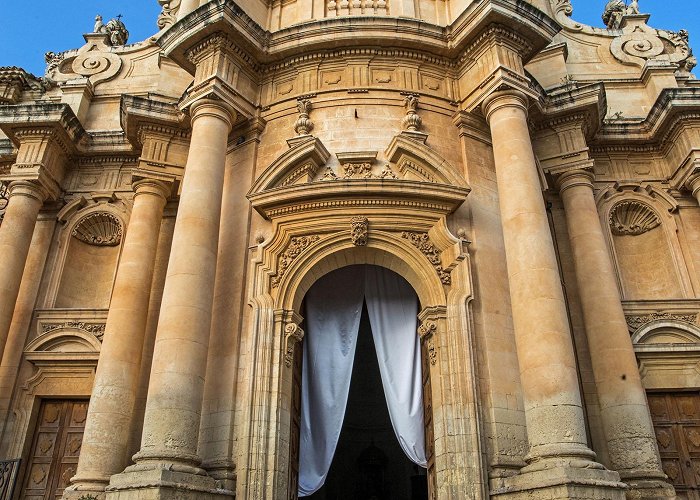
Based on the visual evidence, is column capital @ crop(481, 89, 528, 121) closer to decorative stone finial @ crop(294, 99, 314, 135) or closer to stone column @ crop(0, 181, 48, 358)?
decorative stone finial @ crop(294, 99, 314, 135)

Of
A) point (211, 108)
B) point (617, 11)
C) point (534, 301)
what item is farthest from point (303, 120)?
point (617, 11)

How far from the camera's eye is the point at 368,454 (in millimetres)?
16828

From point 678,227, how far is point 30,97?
53.7 ft

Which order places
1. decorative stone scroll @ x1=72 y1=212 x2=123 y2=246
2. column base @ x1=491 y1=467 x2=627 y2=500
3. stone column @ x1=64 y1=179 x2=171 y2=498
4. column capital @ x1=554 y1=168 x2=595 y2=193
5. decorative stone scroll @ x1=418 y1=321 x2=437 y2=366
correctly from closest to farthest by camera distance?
1. column base @ x1=491 y1=467 x2=627 y2=500
2. decorative stone scroll @ x1=418 y1=321 x2=437 y2=366
3. stone column @ x1=64 y1=179 x2=171 y2=498
4. column capital @ x1=554 y1=168 x2=595 y2=193
5. decorative stone scroll @ x1=72 y1=212 x2=123 y2=246

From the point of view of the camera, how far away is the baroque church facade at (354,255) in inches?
371

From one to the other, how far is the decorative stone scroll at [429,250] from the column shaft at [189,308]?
3403 millimetres

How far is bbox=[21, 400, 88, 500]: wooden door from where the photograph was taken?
1200cm

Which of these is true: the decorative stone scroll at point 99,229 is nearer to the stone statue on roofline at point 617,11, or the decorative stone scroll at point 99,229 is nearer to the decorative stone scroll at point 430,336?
the decorative stone scroll at point 430,336

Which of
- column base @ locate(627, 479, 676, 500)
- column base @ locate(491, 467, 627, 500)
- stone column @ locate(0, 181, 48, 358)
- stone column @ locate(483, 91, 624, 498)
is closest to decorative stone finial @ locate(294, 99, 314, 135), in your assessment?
stone column @ locate(483, 91, 624, 498)

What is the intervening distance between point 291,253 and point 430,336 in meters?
2.83

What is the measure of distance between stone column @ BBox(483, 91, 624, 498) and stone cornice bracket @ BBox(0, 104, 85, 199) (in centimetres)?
943

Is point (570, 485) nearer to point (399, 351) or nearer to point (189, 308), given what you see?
point (399, 351)

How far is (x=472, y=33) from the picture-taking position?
1218cm

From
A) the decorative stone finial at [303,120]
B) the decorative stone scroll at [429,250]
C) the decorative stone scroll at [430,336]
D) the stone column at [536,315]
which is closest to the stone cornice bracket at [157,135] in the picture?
the decorative stone finial at [303,120]
